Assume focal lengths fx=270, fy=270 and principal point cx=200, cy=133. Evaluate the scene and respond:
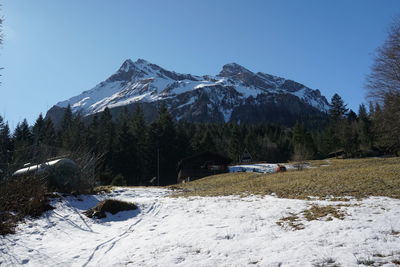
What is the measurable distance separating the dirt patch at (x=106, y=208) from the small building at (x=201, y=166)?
34.2 meters

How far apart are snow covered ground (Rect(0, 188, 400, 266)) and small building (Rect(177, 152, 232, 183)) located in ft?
117

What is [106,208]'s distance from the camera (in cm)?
1157

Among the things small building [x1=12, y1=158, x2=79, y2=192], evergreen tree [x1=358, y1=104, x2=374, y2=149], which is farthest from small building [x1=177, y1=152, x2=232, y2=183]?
evergreen tree [x1=358, y1=104, x2=374, y2=149]

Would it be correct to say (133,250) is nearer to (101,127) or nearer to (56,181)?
(56,181)

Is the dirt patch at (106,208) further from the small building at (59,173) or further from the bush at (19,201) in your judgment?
the small building at (59,173)

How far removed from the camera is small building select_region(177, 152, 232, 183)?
153 ft

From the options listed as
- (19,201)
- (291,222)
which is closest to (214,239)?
(291,222)

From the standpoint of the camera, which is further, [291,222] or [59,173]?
[59,173]

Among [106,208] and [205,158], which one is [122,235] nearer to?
[106,208]

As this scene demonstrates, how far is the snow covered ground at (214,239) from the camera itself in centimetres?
545

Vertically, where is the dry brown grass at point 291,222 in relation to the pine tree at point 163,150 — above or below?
below

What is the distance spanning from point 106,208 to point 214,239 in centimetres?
627

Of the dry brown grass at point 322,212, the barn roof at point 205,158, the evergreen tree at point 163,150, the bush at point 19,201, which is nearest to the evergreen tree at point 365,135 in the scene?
the barn roof at point 205,158

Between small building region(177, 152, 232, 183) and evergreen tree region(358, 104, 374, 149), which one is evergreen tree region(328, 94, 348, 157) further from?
small building region(177, 152, 232, 183)
